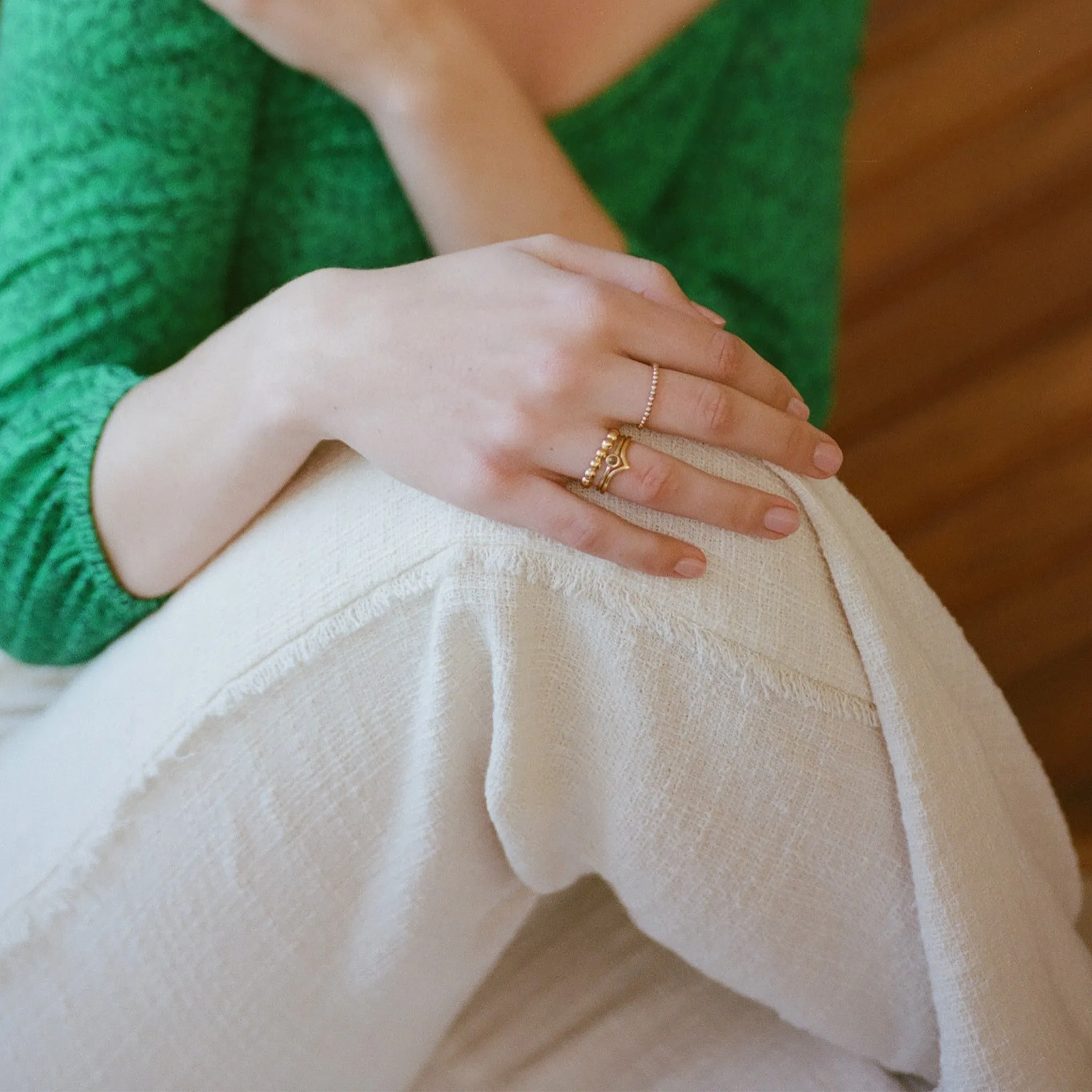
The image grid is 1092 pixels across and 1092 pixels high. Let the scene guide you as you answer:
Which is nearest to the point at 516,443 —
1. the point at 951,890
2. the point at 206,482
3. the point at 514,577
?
the point at 514,577

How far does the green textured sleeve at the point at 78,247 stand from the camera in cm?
58

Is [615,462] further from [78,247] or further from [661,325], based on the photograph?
[78,247]

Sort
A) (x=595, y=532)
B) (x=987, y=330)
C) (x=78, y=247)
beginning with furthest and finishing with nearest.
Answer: (x=987, y=330) → (x=78, y=247) → (x=595, y=532)

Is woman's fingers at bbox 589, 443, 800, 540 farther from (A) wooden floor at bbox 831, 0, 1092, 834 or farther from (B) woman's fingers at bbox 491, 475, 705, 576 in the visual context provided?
(A) wooden floor at bbox 831, 0, 1092, 834

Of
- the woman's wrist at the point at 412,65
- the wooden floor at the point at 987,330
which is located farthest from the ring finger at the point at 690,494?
the wooden floor at the point at 987,330

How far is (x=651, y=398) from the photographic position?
49cm

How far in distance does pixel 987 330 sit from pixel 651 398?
547 mm

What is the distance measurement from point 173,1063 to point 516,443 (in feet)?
1.19

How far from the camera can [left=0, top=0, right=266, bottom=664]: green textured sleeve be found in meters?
0.58

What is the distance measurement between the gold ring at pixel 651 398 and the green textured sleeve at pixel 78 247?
1.01 ft

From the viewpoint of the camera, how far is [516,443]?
49cm

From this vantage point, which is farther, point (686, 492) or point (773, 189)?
point (773, 189)

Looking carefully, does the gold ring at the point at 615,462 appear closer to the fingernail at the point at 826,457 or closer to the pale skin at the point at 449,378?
the pale skin at the point at 449,378

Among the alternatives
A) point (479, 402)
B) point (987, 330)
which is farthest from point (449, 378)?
point (987, 330)
